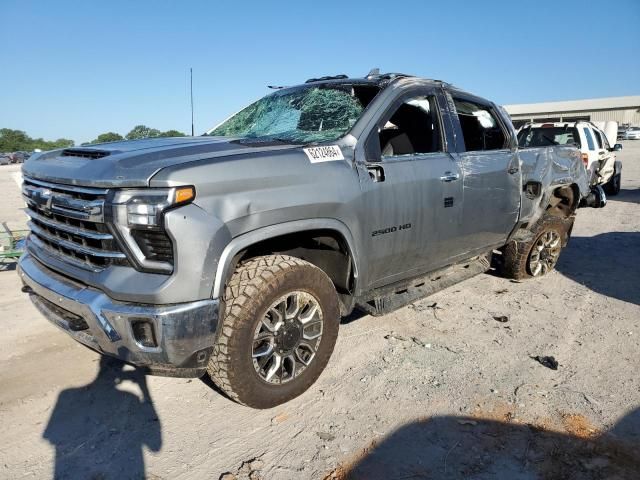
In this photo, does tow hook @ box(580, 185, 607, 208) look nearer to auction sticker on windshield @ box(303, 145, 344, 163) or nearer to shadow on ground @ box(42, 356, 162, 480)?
auction sticker on windshield @ box(303, 145, 344, 163)

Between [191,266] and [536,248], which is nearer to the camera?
[191,266]

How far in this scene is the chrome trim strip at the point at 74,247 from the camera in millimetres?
2475

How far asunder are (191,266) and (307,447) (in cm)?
120

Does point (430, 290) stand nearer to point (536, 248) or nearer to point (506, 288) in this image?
point (506, 288)

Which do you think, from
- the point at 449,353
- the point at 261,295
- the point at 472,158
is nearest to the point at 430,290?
the point at 449,353

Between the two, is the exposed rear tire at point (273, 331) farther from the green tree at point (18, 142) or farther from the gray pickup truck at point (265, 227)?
the green tree at point (18, 142)

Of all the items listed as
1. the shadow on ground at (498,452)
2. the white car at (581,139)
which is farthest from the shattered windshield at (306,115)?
the white car at (581,139)

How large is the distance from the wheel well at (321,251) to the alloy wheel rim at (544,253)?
3.10 m

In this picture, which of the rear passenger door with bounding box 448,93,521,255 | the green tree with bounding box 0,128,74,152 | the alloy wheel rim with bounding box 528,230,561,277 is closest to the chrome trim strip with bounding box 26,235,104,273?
the rear passenger door with bounding box 448,93,521,255

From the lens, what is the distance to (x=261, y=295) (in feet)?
8.79

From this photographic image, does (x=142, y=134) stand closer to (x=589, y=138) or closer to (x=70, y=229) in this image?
(x=70, y=229)

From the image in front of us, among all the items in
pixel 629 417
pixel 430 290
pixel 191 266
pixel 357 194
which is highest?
pixel 357 194

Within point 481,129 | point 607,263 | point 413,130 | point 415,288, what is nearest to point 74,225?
point 415,288

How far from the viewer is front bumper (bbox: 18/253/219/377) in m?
2.36
